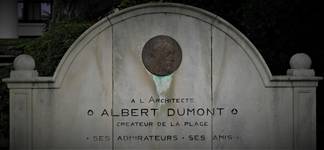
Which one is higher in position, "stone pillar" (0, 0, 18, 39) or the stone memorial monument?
"stone pillar" (0, 0, 18, 39)

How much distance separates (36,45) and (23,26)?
10.7 meters

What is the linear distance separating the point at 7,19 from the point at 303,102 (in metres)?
14.1

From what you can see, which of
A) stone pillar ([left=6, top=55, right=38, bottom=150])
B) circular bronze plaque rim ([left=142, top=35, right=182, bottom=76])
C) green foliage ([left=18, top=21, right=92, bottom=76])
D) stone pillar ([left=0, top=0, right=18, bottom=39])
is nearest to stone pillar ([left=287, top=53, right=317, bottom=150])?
circular bronze plaque rim ([left=142, top=35, right=182, bottom=76])

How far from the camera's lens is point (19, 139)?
8.22 metres

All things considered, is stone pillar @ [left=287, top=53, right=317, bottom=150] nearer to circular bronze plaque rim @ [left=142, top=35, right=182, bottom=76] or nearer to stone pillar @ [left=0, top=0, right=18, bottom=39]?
circular bronze plaque rim @ [left=142, top=35, right=182, bottom=76]

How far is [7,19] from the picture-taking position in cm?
2000

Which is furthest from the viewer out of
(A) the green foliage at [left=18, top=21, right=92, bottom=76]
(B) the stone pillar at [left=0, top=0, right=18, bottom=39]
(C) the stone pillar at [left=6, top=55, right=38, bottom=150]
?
(B) the stone pillar at [left=0, top=0, right=18, bottom=39]

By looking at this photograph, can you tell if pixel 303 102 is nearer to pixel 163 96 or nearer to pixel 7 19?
pixel 163 96

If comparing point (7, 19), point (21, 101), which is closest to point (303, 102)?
point (21, 101)

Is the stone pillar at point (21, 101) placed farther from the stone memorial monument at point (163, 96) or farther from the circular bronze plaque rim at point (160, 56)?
the circular bronze plaque rim at point (160, 56)

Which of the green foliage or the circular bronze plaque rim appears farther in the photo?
the green foliage

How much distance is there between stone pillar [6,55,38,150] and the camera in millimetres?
8117

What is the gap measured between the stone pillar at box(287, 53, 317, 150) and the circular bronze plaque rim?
5.53 ft

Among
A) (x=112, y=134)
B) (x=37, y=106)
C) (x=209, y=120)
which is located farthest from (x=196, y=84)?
(x=37, y=106)
